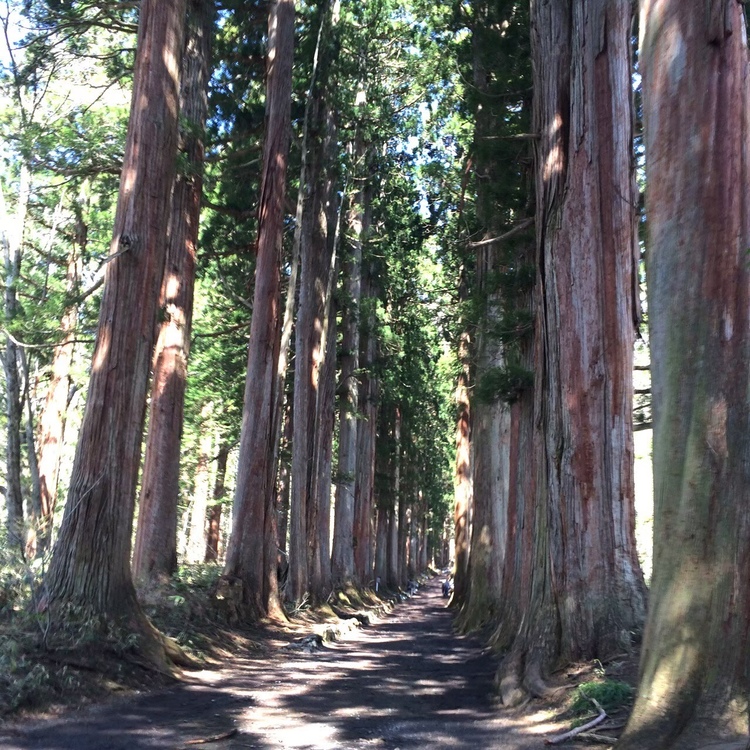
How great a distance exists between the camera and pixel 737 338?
512 centimetres

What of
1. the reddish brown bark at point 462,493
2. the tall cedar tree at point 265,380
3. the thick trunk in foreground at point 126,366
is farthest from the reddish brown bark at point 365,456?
the thick trunk in foreground at point 126,366

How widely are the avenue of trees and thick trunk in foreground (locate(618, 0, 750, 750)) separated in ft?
0.07

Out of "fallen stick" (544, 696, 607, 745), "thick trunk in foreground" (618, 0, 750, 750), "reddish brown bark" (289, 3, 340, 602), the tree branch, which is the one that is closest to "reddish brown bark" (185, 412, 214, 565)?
"reddish brown bark" (289, 3, 340, 602)

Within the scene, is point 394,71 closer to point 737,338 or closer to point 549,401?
point 549,401

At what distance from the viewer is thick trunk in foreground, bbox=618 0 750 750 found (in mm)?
4805

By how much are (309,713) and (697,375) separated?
5072mm

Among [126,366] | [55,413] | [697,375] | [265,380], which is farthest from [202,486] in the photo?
[697,375]

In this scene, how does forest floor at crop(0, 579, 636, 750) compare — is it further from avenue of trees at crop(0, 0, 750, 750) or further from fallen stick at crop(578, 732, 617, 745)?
avenue of trees at crop(0, 0, 750, 750)

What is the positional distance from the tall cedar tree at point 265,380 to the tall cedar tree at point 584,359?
7.02 meters

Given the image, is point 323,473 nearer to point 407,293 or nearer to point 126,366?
point 407,293

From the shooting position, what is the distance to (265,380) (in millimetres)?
15555

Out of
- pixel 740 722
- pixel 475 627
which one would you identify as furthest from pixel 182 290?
pixel 740 722

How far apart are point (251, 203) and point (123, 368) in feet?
33.8

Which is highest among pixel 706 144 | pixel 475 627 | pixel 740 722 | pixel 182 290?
pixel 182 290
